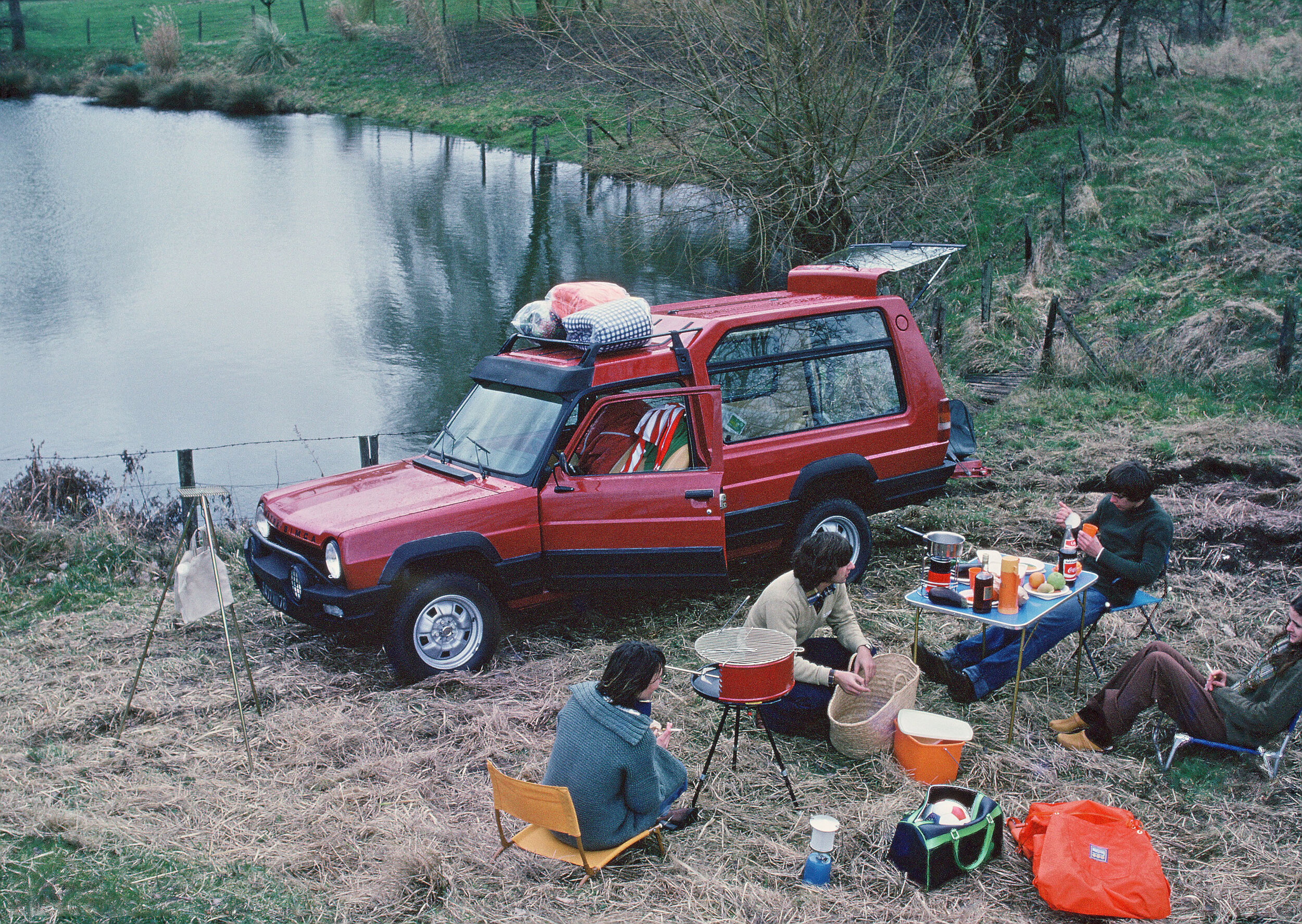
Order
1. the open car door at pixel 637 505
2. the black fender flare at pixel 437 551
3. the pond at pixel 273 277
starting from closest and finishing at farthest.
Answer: the black fender flare at pixel 437 551
the open car door at pixel 637 505
the pond at pixel 273 277

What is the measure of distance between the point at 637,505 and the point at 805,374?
1714mm

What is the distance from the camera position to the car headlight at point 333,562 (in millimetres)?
5719

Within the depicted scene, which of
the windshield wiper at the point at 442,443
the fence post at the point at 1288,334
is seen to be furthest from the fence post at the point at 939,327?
the windshield wiper at the point at 442,443

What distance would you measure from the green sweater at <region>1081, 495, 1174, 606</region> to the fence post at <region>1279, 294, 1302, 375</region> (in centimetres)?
645

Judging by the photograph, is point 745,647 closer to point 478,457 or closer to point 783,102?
point 478,457

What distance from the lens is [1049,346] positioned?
41.2ft

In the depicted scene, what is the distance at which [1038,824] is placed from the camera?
4.31 meters

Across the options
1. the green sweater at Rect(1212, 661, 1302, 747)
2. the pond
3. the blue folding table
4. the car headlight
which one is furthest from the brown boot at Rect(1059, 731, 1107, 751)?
the pond

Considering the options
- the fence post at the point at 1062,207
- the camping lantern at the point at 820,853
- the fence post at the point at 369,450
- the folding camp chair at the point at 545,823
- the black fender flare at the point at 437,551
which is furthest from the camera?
the fence post at the point at 1062,207

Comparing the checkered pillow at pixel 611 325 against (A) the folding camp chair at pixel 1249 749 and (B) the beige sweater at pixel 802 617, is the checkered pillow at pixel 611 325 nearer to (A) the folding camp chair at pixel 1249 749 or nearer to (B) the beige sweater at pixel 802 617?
(B) the beige sweater at pixel 802 617

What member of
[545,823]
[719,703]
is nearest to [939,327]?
[719,703]

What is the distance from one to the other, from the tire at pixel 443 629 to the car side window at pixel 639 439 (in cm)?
109

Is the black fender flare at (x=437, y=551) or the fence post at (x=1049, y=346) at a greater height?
the fence post at (x=1049, y=346)

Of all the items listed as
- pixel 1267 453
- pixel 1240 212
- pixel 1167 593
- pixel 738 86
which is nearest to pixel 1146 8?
pixel 1240 212
